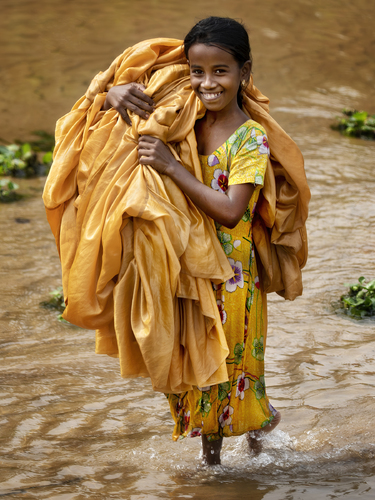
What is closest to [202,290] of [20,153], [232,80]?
[232,80]

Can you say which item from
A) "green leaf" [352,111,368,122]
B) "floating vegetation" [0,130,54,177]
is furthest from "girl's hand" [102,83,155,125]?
"green leaf" [352,111,368,122]

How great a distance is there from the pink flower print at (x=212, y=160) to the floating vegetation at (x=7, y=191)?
15.5 ft

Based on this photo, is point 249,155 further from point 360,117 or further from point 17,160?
point 360,117

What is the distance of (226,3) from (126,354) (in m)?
11.9

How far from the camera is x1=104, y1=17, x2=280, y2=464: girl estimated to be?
240cm

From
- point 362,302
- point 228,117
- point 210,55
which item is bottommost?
point 362,302

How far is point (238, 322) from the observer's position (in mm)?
2648

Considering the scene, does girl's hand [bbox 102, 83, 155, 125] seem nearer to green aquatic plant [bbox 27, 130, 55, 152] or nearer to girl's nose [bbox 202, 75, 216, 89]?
girl's nose [bbox 202, 75, 216, 89]

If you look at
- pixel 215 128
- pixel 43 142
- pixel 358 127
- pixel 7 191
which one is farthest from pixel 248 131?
pixel 358 127

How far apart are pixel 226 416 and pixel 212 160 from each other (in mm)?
1131

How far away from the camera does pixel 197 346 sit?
2461mm

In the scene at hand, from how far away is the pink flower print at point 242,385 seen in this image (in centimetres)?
274

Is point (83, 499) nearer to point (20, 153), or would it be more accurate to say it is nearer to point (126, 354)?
point (126, 354)

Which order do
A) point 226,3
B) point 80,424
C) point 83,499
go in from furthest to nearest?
point 226,3 → point 80,424 → point 83,499
